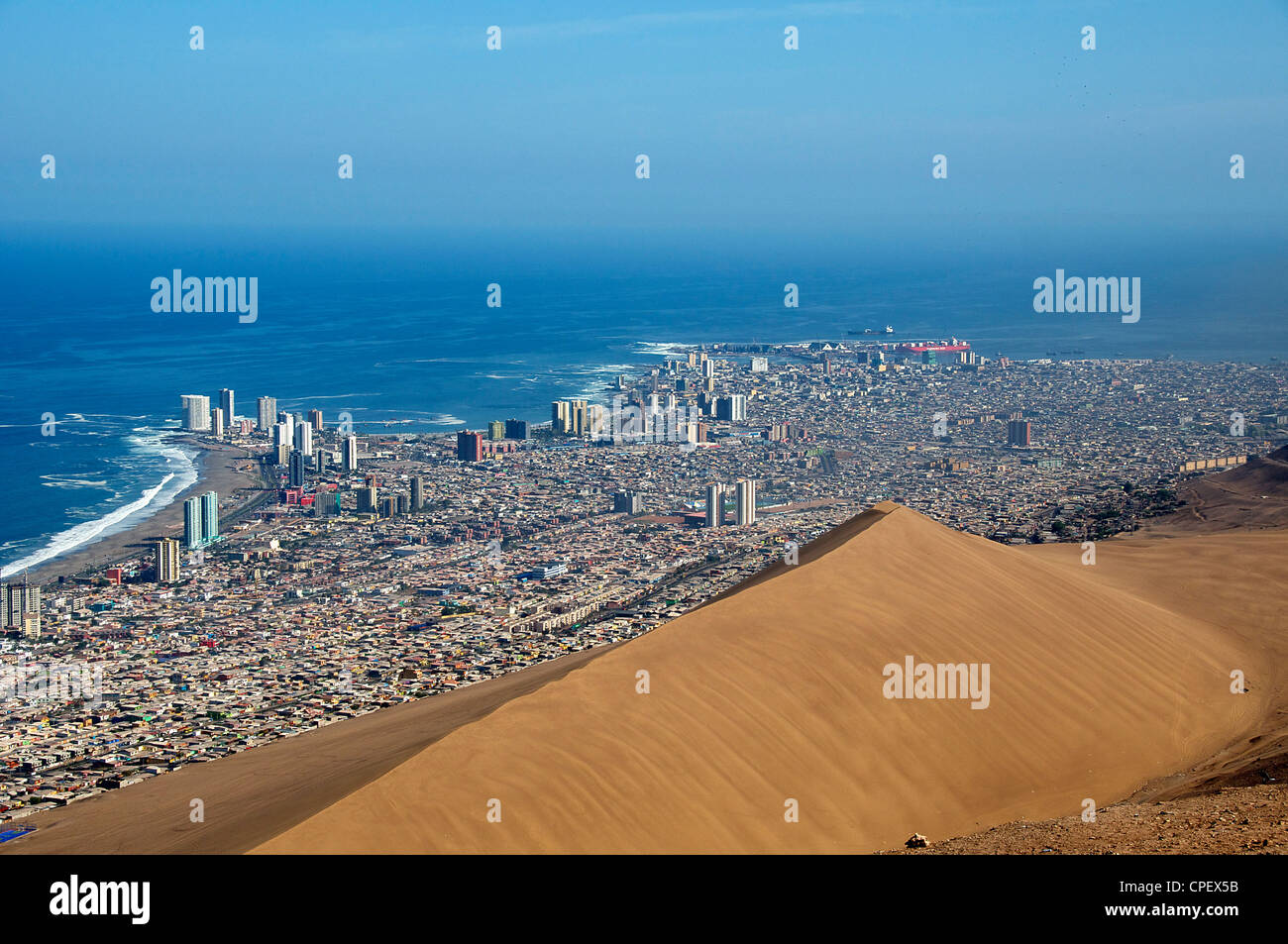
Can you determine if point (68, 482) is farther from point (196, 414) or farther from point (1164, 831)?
point (1164, 831)

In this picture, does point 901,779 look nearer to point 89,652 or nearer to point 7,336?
point 89,652

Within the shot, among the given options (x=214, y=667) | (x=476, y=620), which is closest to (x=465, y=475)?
(x=476, y=620)

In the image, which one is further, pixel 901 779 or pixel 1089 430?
pixel 1089 430

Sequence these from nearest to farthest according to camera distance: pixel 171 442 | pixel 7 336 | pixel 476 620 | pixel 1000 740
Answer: pixel 1000 740 → pixel 476 620 → pixel 171 442 → pixel 7 336

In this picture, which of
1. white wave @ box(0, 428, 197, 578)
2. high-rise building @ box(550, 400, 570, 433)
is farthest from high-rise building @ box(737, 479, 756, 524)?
white wave @ box(0, 428, 197, 578)

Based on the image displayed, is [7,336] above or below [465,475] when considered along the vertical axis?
above

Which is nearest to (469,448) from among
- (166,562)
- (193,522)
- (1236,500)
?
(193,522)

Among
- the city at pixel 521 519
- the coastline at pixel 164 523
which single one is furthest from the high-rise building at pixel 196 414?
the coastline at pixel 164 523
